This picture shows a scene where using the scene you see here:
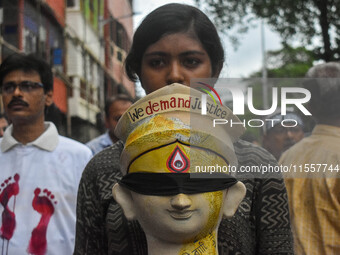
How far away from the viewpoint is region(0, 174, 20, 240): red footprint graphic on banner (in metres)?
3.40

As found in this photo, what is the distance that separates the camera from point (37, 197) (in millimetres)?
3484

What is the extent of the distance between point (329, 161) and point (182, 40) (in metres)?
1.06

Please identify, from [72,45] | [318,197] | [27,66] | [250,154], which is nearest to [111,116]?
[27,66]

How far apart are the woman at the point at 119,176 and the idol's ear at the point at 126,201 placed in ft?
0.57

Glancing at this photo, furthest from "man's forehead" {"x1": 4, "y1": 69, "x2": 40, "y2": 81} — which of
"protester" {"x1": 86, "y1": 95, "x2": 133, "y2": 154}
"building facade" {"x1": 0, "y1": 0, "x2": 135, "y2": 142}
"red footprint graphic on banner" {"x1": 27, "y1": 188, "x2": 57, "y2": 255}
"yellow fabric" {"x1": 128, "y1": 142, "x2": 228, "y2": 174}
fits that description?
"building facade" {"x1": 0, "y1": 0, "x2": 135, "y2": 142}

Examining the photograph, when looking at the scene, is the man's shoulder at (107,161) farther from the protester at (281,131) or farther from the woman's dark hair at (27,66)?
the woman's dark hair at (27,66)

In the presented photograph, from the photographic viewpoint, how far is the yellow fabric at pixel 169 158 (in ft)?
4.85

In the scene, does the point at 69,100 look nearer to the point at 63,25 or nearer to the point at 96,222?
the point at 63,25

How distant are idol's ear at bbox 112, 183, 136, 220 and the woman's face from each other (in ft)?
1.43

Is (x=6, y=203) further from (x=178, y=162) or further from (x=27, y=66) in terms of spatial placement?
(x=178, y=162)

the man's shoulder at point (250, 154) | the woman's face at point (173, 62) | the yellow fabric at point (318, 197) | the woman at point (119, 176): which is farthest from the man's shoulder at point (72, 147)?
the man's shoulder at point (250, 154)

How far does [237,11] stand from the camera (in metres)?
9.64

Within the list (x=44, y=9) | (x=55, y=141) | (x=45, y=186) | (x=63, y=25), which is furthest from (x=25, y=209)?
(x=63, y=25)

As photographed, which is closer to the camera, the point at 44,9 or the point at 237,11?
the point at 237,11
